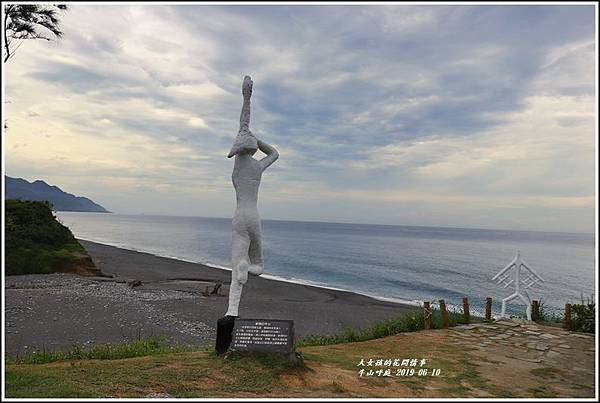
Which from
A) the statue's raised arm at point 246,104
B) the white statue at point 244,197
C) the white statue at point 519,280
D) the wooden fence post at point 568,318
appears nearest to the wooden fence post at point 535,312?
the white statue at point 519,280

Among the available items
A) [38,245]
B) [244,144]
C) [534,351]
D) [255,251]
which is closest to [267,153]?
[244,144]

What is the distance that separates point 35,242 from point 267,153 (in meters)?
20.5

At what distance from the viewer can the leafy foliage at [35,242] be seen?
71.7 ft

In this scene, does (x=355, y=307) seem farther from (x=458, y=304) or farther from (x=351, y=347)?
(x=351, y=347)

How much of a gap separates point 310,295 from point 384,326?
14.2 meters

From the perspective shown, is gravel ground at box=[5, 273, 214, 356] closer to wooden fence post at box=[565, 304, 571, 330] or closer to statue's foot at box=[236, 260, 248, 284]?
statue's foot at box=[236, 260, 248, 284]

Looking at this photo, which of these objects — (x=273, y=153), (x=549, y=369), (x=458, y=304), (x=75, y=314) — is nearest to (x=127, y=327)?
(x=75, y=314)

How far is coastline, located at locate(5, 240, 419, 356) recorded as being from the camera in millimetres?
11523

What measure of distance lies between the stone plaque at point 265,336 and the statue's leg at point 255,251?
3.63 ft

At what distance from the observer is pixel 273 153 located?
25.7 feet

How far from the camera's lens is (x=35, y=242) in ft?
76.7

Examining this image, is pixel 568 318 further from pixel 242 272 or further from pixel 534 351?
pixel 242 272

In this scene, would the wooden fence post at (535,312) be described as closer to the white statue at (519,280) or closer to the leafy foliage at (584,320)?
the white statue at (519,280)

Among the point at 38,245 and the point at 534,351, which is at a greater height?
the point at 534,351
